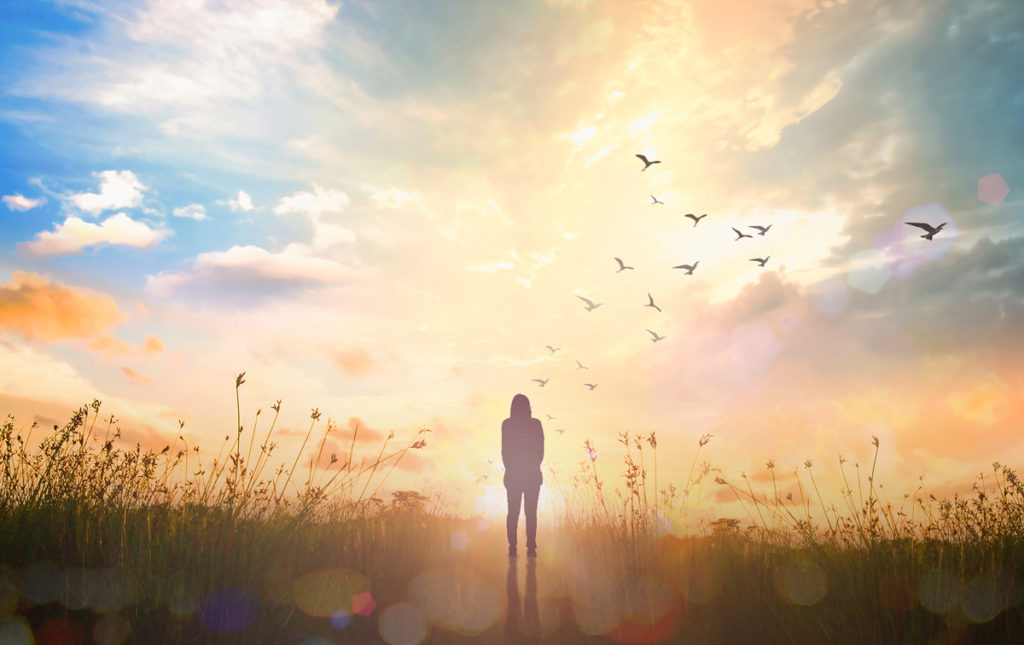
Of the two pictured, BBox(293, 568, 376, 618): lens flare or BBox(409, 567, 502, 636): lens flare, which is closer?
BBox(293, 568, 376, 618): lens flare

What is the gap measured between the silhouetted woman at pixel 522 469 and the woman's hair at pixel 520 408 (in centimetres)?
2

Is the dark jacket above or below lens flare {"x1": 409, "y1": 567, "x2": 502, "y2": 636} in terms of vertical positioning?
above

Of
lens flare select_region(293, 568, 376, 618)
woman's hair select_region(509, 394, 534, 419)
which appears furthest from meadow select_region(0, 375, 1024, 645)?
woman's hair select_region(509, 394, 534, 419)

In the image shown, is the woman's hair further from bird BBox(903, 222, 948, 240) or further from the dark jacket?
bird BBox(903, 222, 948, 240)

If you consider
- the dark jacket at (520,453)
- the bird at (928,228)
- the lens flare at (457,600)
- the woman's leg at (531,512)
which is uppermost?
the bird at (928,228)

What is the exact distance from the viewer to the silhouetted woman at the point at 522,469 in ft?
37.6

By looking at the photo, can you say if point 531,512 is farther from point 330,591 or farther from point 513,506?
point 330,591

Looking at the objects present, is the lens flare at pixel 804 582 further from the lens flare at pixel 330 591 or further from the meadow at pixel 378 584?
the lens flare at pixel 330 591

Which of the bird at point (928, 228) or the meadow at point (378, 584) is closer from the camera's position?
the meadow at point (378, 584)

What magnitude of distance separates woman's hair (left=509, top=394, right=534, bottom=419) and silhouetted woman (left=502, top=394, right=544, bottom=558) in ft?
0.07

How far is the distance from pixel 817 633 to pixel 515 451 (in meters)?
6.81

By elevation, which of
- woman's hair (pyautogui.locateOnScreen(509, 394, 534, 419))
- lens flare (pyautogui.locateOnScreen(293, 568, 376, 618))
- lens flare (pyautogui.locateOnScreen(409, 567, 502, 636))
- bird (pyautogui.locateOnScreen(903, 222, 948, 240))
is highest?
bird (pyautogui.locateOnScreen(903, 222, 948, 240))

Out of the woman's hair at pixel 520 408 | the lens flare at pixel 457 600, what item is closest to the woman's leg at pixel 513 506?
the woman's hair at pixel 520 408

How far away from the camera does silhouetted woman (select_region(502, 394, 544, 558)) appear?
1147 centimetres
